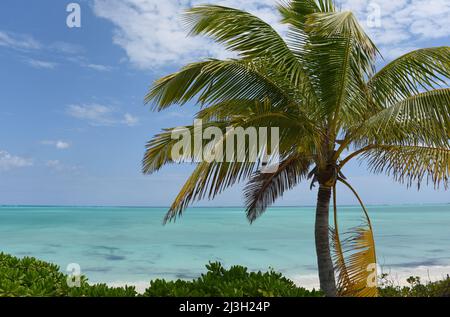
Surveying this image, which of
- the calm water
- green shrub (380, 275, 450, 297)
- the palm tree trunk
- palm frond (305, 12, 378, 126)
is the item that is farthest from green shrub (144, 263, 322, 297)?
the calm water

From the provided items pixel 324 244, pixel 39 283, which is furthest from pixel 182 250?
pixel 39 283

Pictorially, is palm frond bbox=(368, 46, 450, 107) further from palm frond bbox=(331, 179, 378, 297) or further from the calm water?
the calm water

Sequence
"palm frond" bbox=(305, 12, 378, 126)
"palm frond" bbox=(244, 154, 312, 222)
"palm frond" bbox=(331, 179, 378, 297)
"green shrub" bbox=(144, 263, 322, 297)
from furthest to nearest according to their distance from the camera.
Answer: "palm frond" bbox=(244, 154, 312, 222) → "palm frond" bbox=(331, 179, 378, 297) → "palm frond" bbox=(305, 12, 378, 126) → "green shrub" bbox=(144, 263, 322, 297)

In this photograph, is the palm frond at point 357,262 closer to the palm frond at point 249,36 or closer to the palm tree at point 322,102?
the palm tree at point 322,102

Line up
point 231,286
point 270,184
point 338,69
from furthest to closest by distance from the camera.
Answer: point 270,184
point 338,69
point 231,286

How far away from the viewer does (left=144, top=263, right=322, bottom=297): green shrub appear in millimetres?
4332

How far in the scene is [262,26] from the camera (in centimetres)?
749

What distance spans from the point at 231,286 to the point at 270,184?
5749 mm

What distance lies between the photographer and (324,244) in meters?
7.79

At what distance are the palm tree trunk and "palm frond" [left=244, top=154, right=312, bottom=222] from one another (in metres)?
1.54

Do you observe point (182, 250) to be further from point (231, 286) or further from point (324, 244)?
point (231, 286)

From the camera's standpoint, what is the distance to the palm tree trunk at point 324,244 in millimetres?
7691

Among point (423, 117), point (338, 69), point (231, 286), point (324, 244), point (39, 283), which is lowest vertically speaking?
point (231, 286)

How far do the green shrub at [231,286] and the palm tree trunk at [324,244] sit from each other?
3148 millimetres
